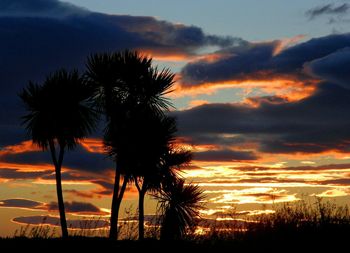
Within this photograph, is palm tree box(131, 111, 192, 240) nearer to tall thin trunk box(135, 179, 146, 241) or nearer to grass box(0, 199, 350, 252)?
tall thin trunk box(135, 179, 146, 241)

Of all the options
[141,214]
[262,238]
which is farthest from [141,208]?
[262,238]

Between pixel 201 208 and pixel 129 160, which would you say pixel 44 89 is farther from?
pixel 201 208

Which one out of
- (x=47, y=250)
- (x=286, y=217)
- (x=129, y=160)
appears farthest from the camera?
(x=129, y=160)

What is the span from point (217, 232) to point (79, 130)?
12.9 m

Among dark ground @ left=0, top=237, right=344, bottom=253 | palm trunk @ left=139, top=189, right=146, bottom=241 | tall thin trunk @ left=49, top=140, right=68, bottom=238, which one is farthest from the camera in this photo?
tall thin trunk @ left=49, top=140, right=68, bottom=238

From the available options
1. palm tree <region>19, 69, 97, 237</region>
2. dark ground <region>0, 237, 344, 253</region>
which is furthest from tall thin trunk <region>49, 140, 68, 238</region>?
dark ground <region>0, 237, 344, 253</region>

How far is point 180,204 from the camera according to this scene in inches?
1230

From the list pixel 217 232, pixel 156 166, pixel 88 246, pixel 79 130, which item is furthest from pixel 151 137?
pixel 88 246

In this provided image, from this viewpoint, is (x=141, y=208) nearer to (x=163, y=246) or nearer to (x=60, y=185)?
(x=60, y=185)

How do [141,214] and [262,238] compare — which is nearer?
[262,238]

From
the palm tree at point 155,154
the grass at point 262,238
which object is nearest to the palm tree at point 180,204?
the palm tree at point 155,154

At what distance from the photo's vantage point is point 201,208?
102 feet

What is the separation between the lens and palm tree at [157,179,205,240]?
100 ft

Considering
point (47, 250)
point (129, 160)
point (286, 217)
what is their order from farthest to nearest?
point (129, 160) < point (286, 217) < point (47, 250)
